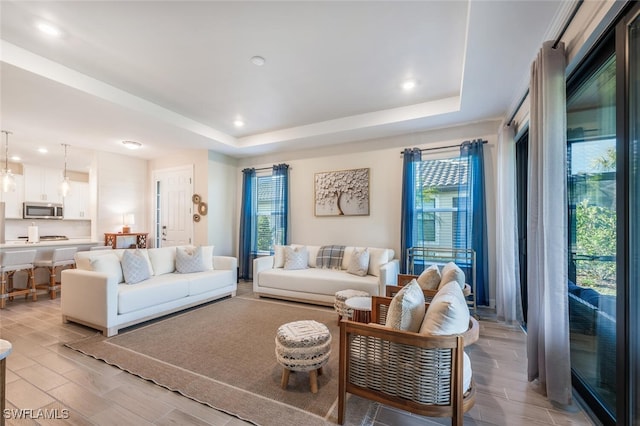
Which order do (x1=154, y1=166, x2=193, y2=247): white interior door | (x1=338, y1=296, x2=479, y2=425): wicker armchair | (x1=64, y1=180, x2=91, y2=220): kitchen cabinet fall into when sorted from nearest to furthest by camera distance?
(x1=338, y1=296, x2=479, y2=425): wicker armchair, (x1=154, y1=166, x2=193, y2=247): white interior door, (x1=64, y1=180, x2=91, y2=220): kitchen cabinet

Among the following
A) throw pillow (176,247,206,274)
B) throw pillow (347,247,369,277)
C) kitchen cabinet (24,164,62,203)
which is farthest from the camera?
kitchen cabinet (24,164,62,203)

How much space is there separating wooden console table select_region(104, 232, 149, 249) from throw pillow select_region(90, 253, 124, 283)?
2.41 m

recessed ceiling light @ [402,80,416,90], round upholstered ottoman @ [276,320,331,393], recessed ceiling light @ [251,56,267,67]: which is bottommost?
round upholstered ottoman @ [276,320,331,393]

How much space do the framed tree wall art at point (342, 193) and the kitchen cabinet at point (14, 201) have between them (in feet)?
22.7

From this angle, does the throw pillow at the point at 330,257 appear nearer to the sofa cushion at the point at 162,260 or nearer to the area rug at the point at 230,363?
the area rug at the point at 230,363

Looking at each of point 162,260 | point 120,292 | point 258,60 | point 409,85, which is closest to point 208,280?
point 162,260

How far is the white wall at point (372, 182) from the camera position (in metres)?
4.04

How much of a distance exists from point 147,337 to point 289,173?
12.0 feet

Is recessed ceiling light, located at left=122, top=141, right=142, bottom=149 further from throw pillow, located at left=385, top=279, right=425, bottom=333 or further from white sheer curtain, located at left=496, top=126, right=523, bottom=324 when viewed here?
white sheer curtain, located at left=496, top=126, right=523, bottom=324

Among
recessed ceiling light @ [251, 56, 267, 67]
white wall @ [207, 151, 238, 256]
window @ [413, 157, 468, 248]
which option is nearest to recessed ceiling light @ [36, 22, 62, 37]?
recessed ceiling light @ [251, 56, 267, 67]

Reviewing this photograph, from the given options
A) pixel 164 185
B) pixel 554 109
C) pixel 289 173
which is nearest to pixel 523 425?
pixel 554 109

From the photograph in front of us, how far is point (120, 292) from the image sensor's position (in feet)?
10.2

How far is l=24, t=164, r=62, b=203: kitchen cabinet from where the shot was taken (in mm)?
6680

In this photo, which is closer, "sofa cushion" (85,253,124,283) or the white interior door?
"sofa cushion" (85,253,124,283)
